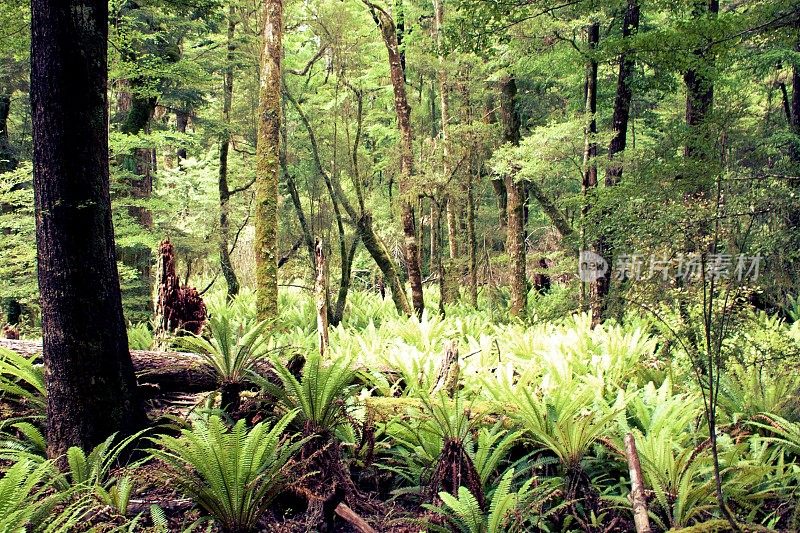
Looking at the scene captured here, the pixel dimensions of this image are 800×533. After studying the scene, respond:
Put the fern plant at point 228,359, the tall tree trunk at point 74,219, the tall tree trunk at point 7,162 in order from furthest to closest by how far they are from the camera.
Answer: the tall tree trunk at point 7,162
the fern plant at point 228,359
the tall tree trunk at point 74,219

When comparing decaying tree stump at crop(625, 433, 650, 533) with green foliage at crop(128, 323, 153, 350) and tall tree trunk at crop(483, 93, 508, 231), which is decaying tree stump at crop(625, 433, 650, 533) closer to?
green foliage at crop(128, 323, 153, 350)

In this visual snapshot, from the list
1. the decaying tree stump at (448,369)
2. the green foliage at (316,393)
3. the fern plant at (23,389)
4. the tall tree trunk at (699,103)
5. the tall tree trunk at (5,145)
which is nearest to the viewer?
the green foliage at (316,393)

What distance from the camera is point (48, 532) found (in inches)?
88.9

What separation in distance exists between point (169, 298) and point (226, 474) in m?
4.09

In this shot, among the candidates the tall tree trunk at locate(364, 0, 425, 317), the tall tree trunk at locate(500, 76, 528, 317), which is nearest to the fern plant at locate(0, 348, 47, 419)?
the tall tree trunk at locate(364, 0, 425, 317)

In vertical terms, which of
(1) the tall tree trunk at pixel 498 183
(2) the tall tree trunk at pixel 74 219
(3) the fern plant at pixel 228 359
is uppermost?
(1) the tall tree trunk at pixel 498 183

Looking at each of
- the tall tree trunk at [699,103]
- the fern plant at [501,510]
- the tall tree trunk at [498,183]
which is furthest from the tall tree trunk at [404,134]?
the fern plant at [501,510]

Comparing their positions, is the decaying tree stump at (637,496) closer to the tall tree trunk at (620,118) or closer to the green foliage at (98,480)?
the green foliage at (98,480)

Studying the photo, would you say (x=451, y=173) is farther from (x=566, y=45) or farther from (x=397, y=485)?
(x=397, y=485)

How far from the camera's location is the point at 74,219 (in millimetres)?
3166

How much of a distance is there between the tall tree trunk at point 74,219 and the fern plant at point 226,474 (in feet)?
2.76

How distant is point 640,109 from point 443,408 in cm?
1229

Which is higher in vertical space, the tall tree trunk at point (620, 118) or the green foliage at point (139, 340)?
the tall tree trunk at point (620, 118)

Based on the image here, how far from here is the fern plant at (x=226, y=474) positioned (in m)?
2.74
